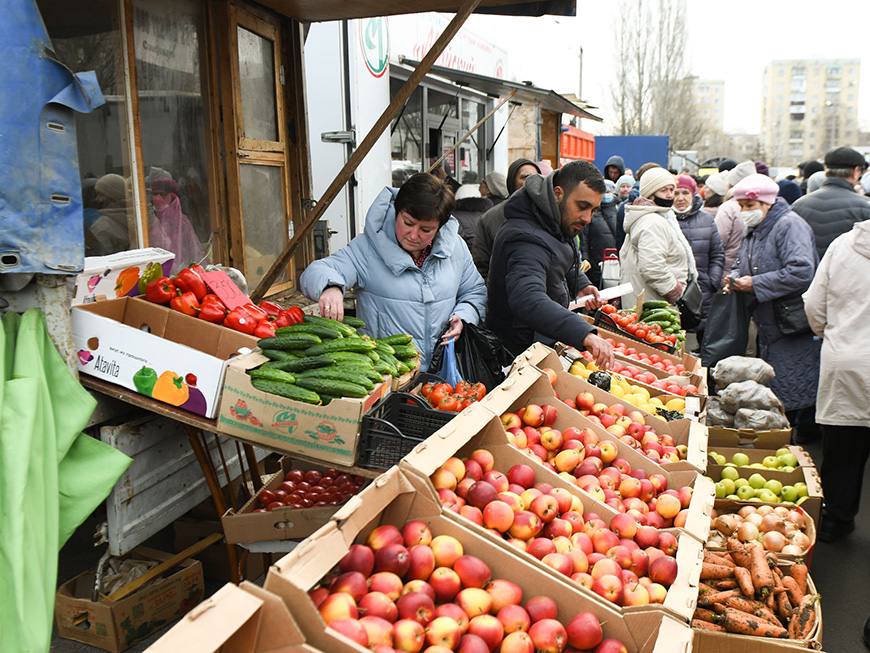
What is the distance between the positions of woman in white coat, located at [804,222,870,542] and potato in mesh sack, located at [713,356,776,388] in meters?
0.72

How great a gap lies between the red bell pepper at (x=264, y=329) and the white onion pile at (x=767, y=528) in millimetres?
2304

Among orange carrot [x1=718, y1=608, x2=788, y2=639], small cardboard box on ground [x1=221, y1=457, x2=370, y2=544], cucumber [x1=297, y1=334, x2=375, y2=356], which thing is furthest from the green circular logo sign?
orange carrot [x1=718, y1=608, x2=788, y2=639]

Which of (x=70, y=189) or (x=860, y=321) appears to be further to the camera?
(x=860, y=321)

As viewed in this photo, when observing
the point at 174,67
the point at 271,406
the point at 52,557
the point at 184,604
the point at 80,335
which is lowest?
the point at 184,604

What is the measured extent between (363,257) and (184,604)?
6.58 ft

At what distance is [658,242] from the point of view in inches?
255

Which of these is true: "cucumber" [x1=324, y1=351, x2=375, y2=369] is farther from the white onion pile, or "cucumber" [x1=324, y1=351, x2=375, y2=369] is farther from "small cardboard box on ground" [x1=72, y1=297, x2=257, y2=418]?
the white onion pile

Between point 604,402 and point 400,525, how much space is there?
1.82 metres

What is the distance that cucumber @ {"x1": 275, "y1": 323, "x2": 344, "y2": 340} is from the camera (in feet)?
11.2

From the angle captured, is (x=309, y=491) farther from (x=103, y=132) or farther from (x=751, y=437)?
(x=751, y=437)

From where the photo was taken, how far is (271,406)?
10.1 feet

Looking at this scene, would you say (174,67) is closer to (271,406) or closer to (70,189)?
(70,189)

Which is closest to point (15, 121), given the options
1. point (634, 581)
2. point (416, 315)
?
point (416, 315)

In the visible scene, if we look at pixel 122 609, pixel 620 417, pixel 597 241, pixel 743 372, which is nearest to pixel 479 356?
pixel 620 417
